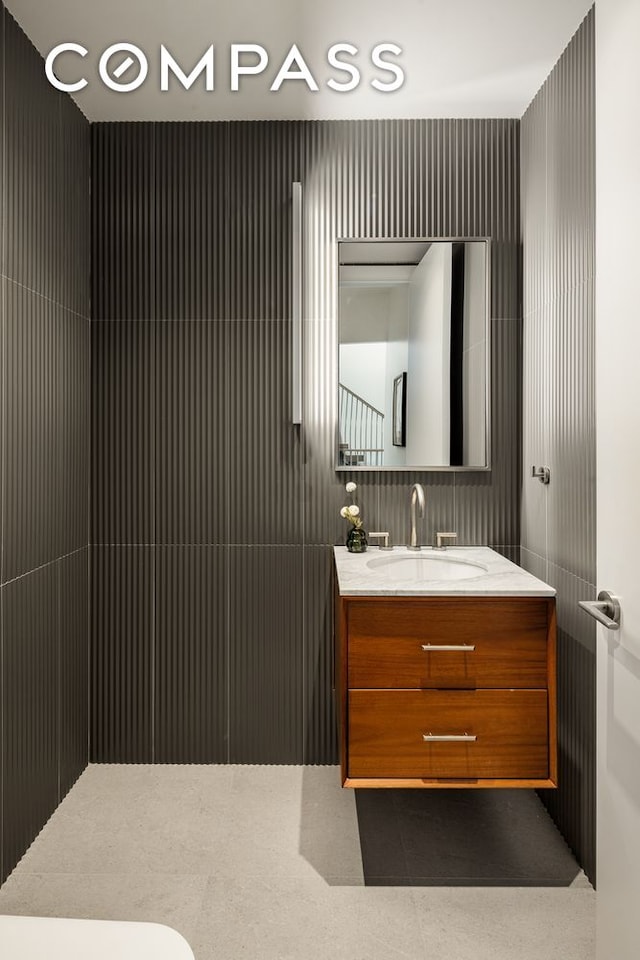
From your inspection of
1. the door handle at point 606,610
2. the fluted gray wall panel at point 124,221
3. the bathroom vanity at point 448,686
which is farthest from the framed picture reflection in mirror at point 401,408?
the door handle at point 606,610

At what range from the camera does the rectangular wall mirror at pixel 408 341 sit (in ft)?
8.88

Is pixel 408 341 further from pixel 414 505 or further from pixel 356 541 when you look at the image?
pixel 356 541

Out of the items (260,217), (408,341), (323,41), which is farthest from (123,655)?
(323,41)

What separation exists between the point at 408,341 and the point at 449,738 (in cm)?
147

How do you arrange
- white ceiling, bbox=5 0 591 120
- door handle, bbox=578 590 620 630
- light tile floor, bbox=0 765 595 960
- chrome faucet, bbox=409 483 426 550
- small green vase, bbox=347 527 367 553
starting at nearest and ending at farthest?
A: door handle, bbox=578 590 620 630 → light tile floor, bbox=0 765 595 960 → white ceiling, bbox=5 0 591 120 → chrome faucet, bbox=409 483 426 550 → small green vase, bbox=347 527 367 553

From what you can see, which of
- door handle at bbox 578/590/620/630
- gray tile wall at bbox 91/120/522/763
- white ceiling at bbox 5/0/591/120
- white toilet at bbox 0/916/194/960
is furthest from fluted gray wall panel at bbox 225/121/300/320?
white toilet at bbox 0/916/194/960

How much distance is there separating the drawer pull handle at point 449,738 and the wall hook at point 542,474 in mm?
917

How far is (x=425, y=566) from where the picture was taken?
8.47 ft

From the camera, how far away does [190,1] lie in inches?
79.1

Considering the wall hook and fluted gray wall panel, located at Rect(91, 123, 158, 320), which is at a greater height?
fluted gray wall panel, located at Rect(91, 123, 158, 320)

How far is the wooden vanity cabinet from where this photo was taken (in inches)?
76.8

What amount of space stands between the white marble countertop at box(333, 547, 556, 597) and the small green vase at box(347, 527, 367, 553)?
1.1 inches

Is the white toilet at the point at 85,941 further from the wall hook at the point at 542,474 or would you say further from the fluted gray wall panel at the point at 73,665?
the wall hook at the point at 542,474

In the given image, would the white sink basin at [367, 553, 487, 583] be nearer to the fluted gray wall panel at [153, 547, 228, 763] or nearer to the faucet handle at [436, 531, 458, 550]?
the faucet handle at [436, 531, 458, 550]
